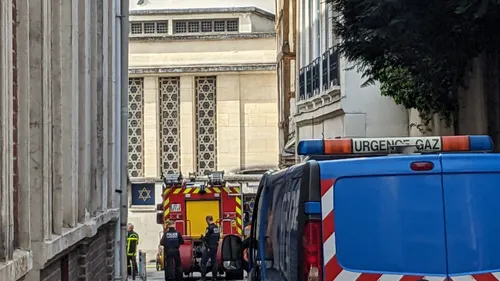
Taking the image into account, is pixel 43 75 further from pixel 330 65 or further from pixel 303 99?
pixel 303 99

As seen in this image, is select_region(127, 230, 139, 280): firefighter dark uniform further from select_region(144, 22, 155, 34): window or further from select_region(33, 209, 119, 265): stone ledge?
select_region(144, 22, 155, 34): window

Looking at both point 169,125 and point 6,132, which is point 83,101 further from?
point 169,125

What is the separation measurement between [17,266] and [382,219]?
2.56 m

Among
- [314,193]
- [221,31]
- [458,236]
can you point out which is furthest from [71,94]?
[221,31]

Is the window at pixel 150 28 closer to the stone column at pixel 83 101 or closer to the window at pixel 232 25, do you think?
the window at pixel 232 25

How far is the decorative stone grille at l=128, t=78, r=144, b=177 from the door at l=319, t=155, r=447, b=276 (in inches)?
1156

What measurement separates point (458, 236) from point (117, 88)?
11156 mm

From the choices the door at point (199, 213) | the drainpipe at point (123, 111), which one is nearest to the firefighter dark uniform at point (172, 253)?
the door at point (199, 213)

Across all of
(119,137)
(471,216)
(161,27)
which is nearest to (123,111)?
(119,137)

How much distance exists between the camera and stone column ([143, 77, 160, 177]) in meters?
34.7

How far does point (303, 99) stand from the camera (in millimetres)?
24328

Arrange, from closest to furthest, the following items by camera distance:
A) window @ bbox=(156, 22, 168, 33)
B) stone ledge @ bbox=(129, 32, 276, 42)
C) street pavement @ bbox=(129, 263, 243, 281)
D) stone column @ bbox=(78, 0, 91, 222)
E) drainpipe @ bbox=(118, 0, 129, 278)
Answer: stone column @ bbox=(78, 0, 91, 222) < drainpipe @ bbox=(118, 0, 129, 278) < street pavement @ bbox=(129, 263, 243, 281) < stone ledge @ bbox=(129, 32, 276, 42) < window @ bbox=(156, 22, 168, 33)

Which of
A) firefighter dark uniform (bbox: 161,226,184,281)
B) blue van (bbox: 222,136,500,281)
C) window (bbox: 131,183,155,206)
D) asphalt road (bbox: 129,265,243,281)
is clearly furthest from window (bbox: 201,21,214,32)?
blue van (bbox: 222,136,500,281)

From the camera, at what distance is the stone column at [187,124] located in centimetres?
3453
